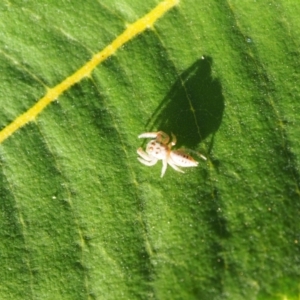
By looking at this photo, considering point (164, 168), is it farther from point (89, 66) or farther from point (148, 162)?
point (89, 66)

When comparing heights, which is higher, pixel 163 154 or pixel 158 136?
pixel 158 136

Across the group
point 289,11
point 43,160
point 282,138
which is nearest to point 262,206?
point 282,138

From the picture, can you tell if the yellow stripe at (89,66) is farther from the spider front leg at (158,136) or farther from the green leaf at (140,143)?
the spider front leg at (158,136)

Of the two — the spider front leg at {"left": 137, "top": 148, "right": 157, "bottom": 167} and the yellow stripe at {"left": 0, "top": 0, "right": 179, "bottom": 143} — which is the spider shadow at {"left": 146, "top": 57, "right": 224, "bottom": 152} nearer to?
the spider front leg at {"left": 137, "top": 148, "right": 157, "bottom": 167}

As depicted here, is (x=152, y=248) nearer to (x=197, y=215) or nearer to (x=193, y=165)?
(x=197, y=215)

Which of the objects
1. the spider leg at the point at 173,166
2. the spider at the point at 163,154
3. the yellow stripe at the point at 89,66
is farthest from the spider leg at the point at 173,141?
the yellow stripe at the point at 89,66

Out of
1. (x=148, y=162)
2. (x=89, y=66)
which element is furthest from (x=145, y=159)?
(x=89, y=66)
